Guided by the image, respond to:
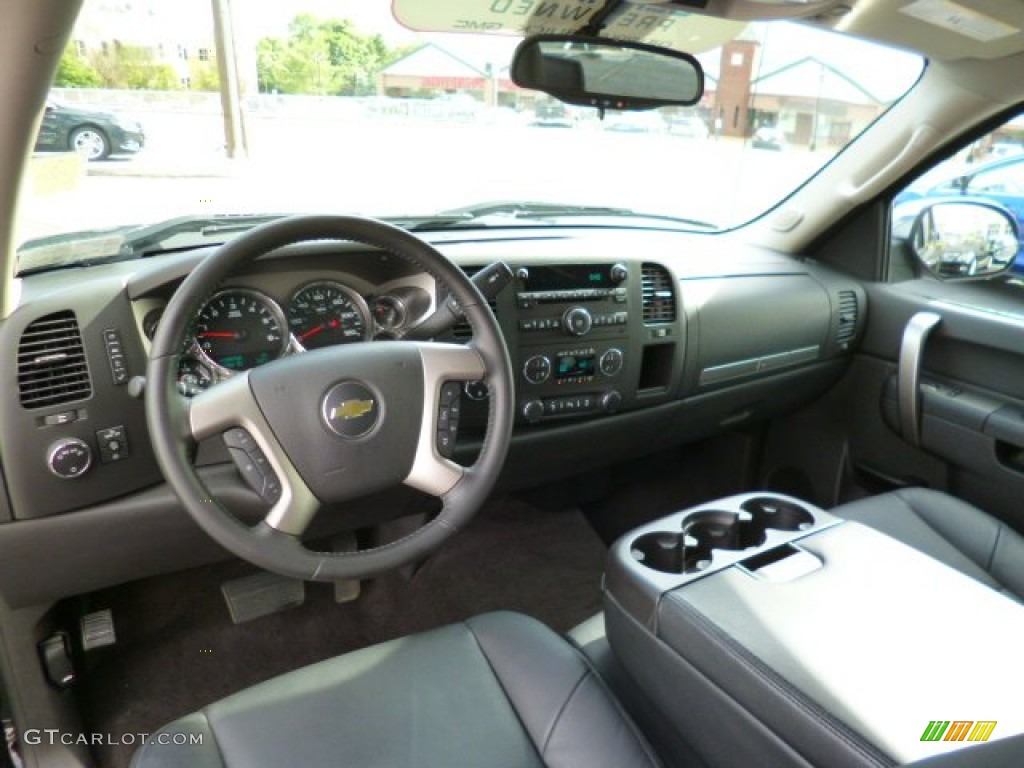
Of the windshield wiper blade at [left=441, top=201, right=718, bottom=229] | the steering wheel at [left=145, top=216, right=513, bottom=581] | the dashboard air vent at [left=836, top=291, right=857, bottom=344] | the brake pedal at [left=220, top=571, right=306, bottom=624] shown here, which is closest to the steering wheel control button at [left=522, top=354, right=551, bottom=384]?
the windshield wiper blade at [left=441, top=201, right=718, bottom=229]

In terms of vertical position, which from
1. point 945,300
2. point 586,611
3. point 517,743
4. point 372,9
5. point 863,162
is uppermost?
point 372,9

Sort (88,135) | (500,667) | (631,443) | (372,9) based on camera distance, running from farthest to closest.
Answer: (631,443) < (372,9) < (88,135) < (500,667)

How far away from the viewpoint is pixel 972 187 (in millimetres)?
2682

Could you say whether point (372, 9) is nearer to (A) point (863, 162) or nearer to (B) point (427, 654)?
(B) point (427, 654)

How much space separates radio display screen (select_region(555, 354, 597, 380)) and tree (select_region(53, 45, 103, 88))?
125 cm

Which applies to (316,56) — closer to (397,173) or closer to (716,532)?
(397,173)

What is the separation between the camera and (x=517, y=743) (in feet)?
4.43

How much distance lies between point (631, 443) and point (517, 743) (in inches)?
50.0

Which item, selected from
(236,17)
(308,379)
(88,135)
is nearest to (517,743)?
(308,379)

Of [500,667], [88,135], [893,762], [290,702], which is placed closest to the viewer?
[893,762]

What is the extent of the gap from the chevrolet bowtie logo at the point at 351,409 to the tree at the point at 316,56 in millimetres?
1024

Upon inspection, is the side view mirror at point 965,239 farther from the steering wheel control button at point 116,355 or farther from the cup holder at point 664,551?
the steering wheel control button at point 116,355

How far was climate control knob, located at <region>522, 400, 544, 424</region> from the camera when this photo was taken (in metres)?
2.11

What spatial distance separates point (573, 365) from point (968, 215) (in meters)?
1.59
